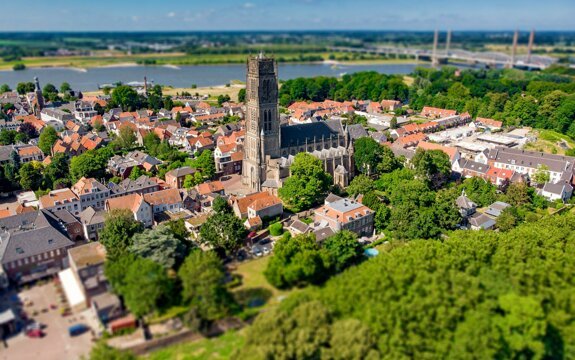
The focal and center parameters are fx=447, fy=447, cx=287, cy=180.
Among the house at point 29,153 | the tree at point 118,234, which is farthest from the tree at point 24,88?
the tree at point 118,234

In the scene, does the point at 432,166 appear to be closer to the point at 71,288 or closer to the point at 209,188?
the point at 209,188

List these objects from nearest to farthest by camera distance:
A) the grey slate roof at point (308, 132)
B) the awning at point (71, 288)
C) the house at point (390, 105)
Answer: the awning at point (71, 288)
the grey slate roof at point (308, 132)
the house at point (390, 105)

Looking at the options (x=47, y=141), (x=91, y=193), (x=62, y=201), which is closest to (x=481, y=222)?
(x=91, y=193)

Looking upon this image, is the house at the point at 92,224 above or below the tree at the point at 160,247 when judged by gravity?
below

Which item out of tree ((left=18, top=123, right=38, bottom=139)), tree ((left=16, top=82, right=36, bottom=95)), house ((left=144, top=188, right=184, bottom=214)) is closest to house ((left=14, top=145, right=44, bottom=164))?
tree ((left=18, top=123, right=38, bottom=139))

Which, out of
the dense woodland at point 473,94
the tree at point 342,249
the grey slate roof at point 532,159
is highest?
the dense woodland at point 473,94

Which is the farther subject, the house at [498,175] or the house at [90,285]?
the house at [498,175]

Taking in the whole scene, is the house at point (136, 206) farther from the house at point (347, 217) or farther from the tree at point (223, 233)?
the house at point (347, 217)

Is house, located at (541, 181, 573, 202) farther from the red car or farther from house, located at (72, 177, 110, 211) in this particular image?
the red car
